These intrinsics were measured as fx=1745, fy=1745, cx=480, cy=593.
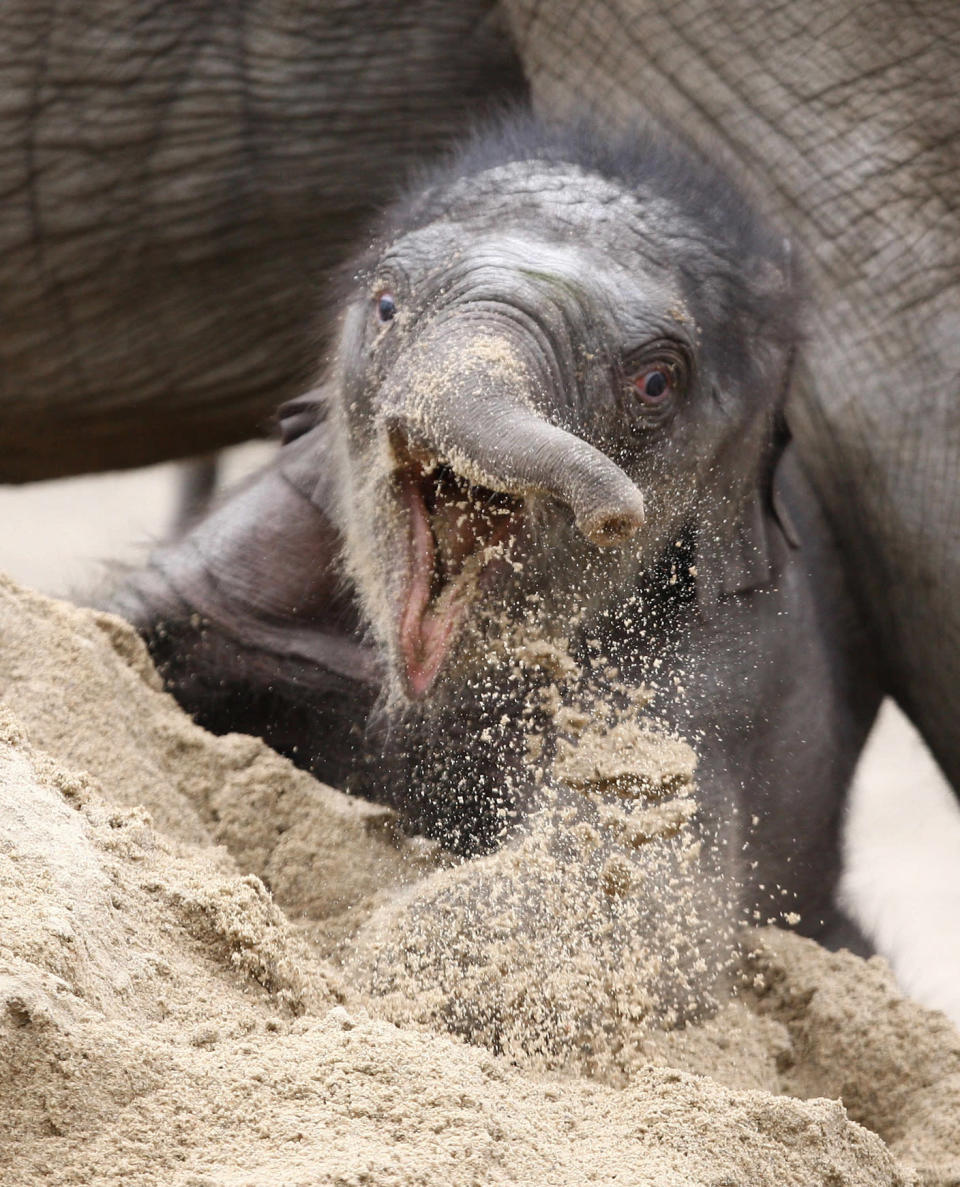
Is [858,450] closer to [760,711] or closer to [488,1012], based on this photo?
[760,711]

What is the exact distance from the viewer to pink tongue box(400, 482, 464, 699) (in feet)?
5.57

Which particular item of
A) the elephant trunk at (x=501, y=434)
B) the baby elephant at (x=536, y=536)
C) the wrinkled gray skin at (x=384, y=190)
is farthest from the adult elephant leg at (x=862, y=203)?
the elephant trunk at (x=501, y=434)

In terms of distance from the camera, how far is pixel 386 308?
6.41ft

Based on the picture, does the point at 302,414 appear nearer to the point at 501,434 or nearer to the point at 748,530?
the point at 748,530

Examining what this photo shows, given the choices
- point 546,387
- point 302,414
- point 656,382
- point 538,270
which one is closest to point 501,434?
point 546,387

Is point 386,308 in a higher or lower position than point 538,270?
lower

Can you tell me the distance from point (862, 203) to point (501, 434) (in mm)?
1035

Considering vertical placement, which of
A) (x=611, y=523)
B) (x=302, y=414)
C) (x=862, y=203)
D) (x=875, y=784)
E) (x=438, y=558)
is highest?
(x=611, y=523)

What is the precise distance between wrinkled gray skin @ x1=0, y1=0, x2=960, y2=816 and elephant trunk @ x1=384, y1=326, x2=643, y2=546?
823 millimetres

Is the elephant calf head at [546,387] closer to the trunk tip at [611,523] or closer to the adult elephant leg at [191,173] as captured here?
the trunk tip at [611,523]

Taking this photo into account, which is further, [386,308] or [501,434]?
[386,308]

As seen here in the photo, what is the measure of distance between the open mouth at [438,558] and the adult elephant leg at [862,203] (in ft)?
2.69

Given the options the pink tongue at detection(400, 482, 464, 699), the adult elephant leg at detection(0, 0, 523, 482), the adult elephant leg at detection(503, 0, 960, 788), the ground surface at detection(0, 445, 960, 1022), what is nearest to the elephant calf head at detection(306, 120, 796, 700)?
the pink tongue at detection(400, 482, 464, 699)

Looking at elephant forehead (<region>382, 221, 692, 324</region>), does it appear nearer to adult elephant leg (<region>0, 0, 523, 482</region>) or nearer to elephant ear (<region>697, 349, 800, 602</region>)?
elephant ear (<region>697, 349, 800, 602</region>)
